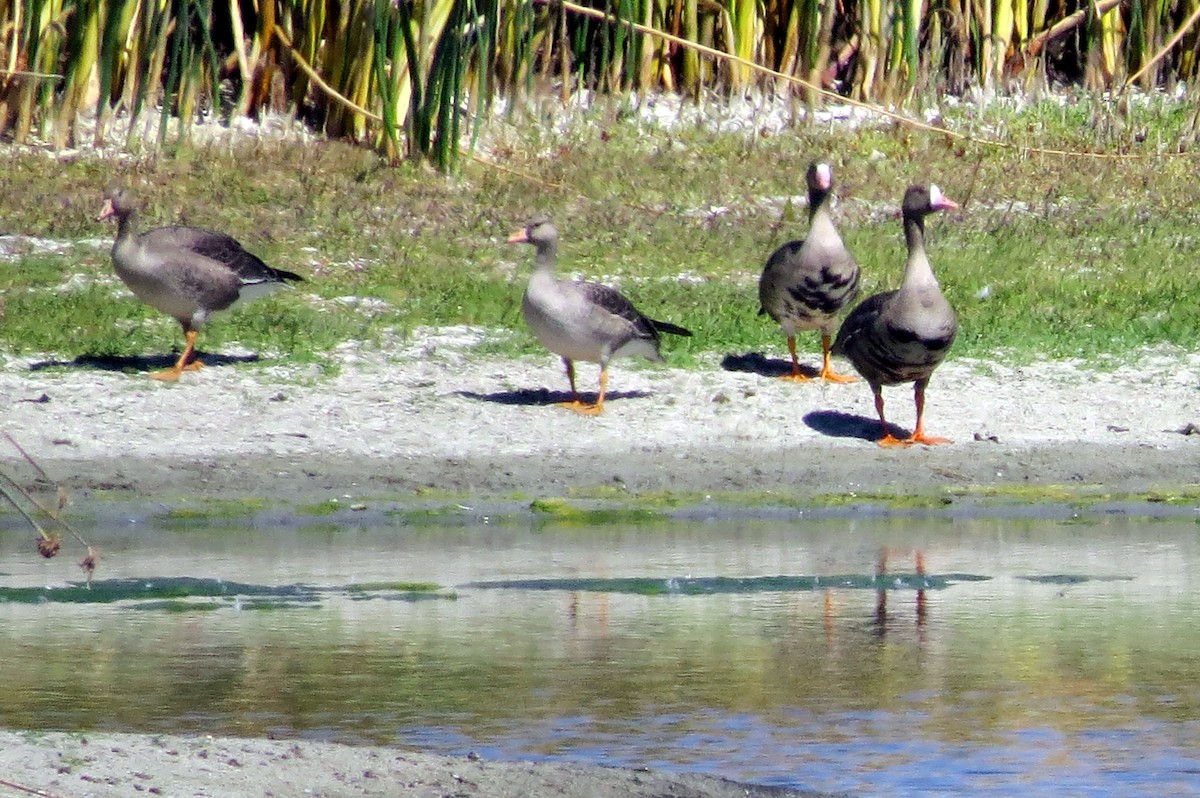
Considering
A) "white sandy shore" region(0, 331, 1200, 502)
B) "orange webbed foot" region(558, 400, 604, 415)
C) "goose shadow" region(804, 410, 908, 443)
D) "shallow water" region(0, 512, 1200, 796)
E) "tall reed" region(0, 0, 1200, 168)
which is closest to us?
"shallow water" region(0, 512, 1200, 796)

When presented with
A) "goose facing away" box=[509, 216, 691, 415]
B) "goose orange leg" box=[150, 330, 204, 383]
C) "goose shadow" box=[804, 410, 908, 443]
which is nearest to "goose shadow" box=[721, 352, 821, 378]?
"goose shadow" box=[804, 410, 908, 443]

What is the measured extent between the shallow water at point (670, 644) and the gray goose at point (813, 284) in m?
2.15

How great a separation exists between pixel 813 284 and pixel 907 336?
1.12 metres

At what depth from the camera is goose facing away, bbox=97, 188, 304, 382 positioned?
11.9 meters

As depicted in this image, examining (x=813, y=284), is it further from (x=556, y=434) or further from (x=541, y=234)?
(x=556, y=434)

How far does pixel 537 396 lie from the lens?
11.9 metres

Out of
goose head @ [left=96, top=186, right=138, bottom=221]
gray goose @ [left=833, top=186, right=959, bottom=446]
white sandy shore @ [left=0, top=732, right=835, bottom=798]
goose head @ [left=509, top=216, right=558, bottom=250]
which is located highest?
goose head @ [left=96, top=186, right=138, bottom=221]

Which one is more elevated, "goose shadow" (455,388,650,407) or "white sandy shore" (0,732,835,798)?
"goose shadow" (455,388,650,407)

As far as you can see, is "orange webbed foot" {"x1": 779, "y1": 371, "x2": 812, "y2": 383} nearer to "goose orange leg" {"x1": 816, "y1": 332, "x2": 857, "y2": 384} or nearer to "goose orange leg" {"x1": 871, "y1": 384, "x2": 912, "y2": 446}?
"goose orange leg" {"x1": 816, "y1": 332, "x2": 857, "y2": 384}

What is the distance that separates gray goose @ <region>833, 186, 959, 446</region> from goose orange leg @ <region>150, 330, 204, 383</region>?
3.37 m

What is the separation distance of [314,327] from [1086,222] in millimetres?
5968

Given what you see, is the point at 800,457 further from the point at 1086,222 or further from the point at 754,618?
the point at 1086,222

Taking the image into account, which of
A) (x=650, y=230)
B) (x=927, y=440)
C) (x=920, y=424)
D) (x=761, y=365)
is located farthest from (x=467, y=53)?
(x=927, y=440)

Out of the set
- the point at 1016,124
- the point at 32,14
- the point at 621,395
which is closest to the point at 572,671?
the point at 621,395
